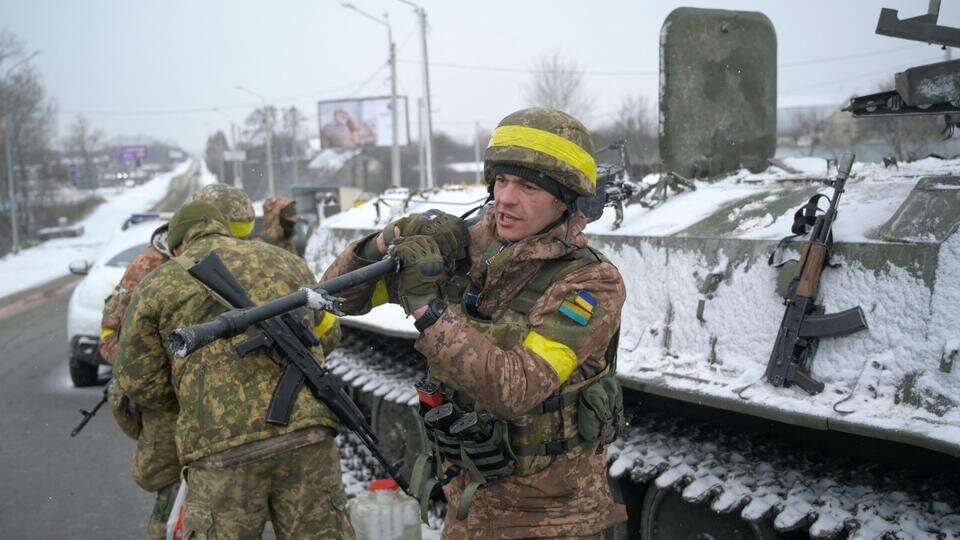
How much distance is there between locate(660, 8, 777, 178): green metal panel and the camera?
551 centimetres

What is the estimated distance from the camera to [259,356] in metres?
3.24

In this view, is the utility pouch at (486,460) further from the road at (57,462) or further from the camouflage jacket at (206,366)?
the road at (57,462)

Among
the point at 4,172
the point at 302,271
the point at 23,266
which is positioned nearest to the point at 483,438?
the point at 302,271

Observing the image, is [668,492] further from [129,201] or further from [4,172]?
[129,201]

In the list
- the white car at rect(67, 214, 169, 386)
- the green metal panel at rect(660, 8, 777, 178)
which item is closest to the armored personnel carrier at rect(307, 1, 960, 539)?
the green metal panel at rect(660, 8, 777, 178)

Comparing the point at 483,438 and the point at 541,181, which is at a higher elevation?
the point at 541,181

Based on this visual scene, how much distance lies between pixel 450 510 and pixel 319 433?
0.81 metres

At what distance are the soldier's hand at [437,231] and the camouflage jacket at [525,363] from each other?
0.08 metres

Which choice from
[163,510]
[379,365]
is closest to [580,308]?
[163,510]

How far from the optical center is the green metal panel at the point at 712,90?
551 centimetres

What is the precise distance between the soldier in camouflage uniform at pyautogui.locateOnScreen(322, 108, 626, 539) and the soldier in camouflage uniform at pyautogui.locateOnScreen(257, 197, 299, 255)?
487 cm

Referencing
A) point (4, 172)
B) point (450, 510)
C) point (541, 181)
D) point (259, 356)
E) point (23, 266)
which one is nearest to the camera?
point (541, 181)

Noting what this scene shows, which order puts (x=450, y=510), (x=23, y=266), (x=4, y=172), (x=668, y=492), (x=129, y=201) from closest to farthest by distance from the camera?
(x=450, y=510)
(x=668, y=492)
(x=23, y=266)
(x=4, y=172)
(x=129, y=201)

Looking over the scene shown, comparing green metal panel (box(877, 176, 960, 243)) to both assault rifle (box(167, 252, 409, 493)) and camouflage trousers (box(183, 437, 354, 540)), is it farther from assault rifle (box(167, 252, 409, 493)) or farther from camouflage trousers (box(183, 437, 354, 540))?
camouflage trousers (box(183, 437, 354, 540))
